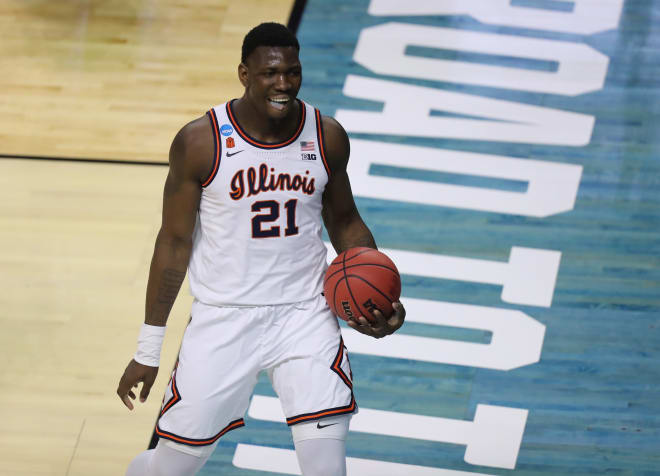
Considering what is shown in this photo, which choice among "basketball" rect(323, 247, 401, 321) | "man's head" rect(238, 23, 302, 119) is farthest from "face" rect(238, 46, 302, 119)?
"basketball" rect(323, 247, 401, 321)

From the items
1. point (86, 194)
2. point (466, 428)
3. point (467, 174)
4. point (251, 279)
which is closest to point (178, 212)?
point (251, 279)

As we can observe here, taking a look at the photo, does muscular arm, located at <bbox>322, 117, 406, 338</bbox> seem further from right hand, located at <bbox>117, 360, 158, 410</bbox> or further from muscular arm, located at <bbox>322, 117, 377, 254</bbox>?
right hand, located at <bbox>117, 360, 158, 410</bbox>

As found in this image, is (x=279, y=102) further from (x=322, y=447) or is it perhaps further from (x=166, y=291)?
(x=322, y=447)

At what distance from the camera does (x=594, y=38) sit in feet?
24.3

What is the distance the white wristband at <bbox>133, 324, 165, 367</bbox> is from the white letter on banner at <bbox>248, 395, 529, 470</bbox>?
4.18 feet

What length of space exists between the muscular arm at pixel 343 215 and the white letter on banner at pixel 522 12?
414 centimetres

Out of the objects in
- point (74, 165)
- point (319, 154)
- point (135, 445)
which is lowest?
point (135, 445)

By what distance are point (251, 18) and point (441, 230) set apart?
8.38 feet

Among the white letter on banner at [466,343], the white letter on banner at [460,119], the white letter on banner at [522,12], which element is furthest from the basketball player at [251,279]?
the white letter on banner at [522,12]

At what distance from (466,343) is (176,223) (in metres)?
2.05

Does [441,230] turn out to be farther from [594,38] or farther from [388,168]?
[594,38]

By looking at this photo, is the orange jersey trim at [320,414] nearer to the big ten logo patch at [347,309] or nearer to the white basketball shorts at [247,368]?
the white basketball shorts at [247,368]

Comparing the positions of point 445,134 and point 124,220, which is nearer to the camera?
point 124,220

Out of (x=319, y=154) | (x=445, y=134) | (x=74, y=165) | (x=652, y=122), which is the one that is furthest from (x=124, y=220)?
(x=652, y=122)
